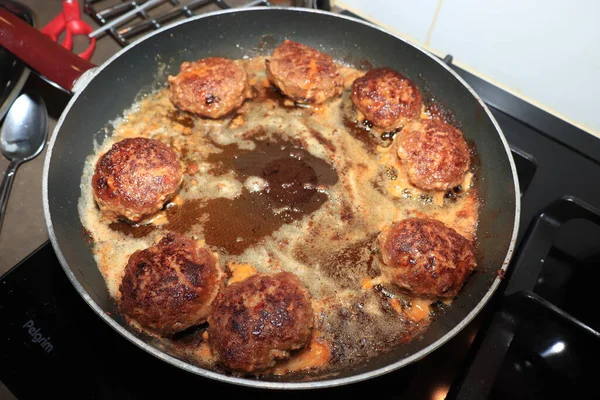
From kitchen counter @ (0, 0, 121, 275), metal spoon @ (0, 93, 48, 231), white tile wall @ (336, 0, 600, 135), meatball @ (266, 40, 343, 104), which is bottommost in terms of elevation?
kitchen counter @ (0, 0, 121, 275)

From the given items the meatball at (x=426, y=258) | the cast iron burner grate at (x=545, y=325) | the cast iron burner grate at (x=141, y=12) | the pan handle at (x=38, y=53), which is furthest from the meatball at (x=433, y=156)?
the pan handle at (x=38, y=53)

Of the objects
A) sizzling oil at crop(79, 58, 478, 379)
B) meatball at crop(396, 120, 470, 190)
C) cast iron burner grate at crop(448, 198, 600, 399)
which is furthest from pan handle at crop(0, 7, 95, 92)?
cast iron burner grate at crop(448, 198, 600, 399)

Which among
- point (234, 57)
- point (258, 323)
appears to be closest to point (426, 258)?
point (258, 323)

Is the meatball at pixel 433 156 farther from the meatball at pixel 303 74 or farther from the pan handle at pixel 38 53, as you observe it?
the pan handle at pixel 38 53

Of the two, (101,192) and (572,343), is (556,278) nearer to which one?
Answer: (572,343)

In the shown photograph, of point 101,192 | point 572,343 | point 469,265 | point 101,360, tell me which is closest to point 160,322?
point 101,360

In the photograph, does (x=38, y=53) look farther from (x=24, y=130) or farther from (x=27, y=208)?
(x=27, y=208)

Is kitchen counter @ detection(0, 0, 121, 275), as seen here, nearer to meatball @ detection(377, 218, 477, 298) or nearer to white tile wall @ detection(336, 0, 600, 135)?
meatball @ detection(377, 218, 477, 298)
